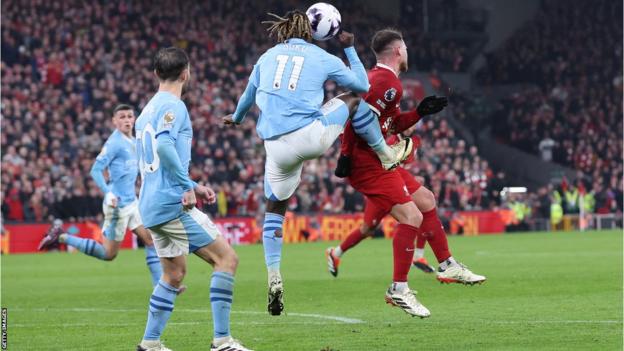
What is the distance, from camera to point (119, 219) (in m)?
16.2

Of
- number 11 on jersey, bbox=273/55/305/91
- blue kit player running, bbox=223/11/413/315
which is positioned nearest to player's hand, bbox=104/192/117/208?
blue kit player running, bbox=223/11/413/315

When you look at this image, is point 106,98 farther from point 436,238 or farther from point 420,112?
point 420,112

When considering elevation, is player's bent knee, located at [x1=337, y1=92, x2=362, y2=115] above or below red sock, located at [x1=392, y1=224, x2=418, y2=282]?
above

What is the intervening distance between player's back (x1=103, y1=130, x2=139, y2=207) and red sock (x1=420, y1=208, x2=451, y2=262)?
17.3 feet

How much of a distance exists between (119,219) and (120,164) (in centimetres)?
78

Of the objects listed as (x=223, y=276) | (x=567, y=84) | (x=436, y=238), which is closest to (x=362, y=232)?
(x=436, y=238)

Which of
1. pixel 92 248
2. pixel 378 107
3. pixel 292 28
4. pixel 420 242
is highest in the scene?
pixel 292 28

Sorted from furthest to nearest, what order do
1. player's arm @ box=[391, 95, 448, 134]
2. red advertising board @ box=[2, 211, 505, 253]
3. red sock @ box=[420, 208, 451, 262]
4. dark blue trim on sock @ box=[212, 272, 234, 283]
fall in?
red advertising board @ box=[2, 211, 505, 253], red sock @ box=[420, 208, 451, 262], player's arm @ box=[391, 95, 448, 134], dark blue trim on sock @ box=[212, 272, 234, 283]

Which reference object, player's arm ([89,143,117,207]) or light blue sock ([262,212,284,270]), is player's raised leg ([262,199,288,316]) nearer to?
light blue sock ([262,212,284,270])

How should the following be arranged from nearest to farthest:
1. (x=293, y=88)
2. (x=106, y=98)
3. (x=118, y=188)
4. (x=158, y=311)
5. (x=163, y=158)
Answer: (x=163, y=158) < (x=158, y=311) < (x=293, y=88) < (x=118, y=188) < (x=106, y=98)

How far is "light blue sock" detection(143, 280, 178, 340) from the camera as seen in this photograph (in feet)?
29.5

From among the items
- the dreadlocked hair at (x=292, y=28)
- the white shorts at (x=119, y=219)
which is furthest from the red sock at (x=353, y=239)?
the dreadlocked hair at (x=292, y=28)

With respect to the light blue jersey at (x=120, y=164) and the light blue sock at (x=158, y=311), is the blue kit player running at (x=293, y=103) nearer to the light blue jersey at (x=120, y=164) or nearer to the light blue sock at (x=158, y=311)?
the light blue sock at (x=158, y=311)

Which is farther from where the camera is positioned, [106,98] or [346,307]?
[106,98]
